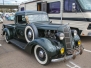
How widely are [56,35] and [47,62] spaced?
893mm

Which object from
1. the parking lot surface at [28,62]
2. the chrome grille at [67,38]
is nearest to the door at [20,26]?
the parking lot surface at [28,62]

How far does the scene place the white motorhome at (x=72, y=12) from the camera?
6.21 m

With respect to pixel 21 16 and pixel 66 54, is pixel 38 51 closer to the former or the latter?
pixel 66 54

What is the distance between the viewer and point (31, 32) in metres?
4.50

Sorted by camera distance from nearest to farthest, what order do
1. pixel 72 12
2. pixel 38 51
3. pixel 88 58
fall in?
pixel 38 51 → pixel 88 58 → pixel 72 12

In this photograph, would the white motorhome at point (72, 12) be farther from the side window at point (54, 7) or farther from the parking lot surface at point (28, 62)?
the parking lot surface at point (28, 62)

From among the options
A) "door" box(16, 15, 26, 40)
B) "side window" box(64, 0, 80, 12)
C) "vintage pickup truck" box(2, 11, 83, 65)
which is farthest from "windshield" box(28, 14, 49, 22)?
"side window" box(64, 0, 80, 12)

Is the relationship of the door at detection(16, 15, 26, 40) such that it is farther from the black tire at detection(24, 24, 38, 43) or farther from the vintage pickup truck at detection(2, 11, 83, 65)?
the black tire at detection(24, 24, 38, 43)

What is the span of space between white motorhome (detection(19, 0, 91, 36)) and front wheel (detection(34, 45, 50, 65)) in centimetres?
327

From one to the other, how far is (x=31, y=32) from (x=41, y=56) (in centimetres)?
109

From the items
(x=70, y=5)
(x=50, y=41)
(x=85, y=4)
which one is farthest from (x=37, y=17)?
(x=85, y=4)

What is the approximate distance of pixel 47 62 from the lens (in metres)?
3.62

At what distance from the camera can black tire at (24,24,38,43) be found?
4.32 m

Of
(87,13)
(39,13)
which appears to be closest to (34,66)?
(39,13)
